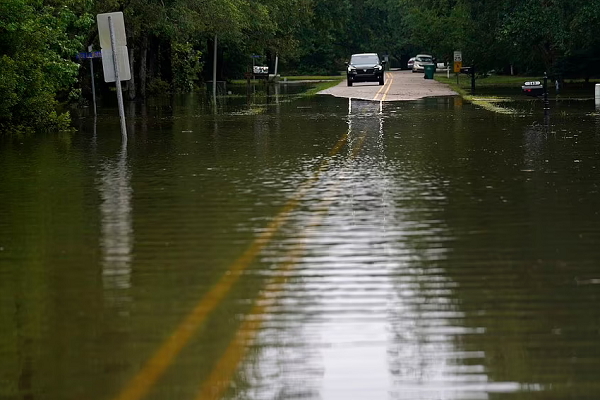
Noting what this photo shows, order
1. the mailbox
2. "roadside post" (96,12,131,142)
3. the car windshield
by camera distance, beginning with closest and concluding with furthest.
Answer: "roadside post" (96,12,131,142) < the mailbox < the car windshield

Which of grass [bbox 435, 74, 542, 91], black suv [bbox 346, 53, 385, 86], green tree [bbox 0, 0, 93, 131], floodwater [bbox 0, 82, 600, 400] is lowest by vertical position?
grass [bbox 435, 74, 542, 91]

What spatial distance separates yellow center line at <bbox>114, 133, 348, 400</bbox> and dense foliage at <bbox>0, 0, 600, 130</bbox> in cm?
1757

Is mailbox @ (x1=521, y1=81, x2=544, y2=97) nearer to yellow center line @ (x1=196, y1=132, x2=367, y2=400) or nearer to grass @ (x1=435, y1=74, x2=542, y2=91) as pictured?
grass @ (x1=435, y1=74, x2=542, y2=91)

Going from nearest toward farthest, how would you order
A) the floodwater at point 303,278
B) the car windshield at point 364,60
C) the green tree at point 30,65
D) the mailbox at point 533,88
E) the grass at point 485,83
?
the floodwater at point 303,278, the green tree at point 30,65, the mailbox at point 533,88, the grass at point 485,83, the car windshield at point 364,60

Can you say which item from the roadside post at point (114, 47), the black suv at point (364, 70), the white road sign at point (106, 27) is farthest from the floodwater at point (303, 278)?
the black suv at point (364, 70)

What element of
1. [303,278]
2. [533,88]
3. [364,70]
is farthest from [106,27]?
[364,70]

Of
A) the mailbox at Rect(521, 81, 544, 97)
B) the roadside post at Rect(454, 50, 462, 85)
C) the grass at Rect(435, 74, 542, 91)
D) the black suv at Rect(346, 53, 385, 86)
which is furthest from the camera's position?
the roadside post at Rect(454, 50, 462, 85)

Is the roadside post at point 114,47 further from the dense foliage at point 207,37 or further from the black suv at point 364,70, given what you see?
the black suv at point 364,70

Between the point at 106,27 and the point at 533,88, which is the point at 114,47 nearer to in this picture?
the point at 106,27

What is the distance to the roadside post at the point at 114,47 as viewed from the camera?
1038 inches

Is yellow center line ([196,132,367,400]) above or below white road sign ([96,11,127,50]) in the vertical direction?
below

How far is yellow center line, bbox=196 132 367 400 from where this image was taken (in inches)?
257

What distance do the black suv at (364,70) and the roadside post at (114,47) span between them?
144 feet

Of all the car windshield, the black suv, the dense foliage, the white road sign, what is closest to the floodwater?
the white road sign
